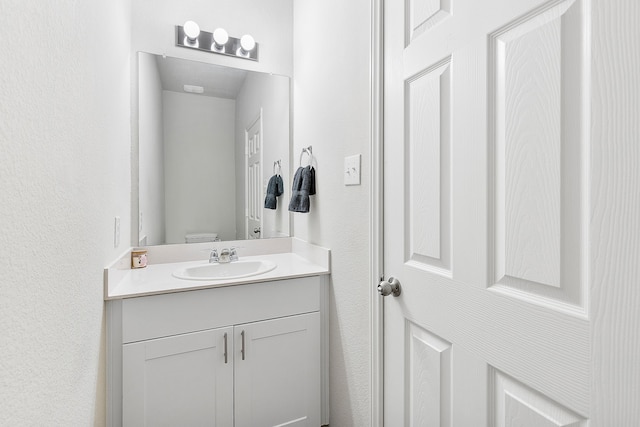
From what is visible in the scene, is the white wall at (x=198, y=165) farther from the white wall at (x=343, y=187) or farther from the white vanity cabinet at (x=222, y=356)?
the white vanity cabinet at (x=222, y=356)

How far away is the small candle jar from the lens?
5.26 feet

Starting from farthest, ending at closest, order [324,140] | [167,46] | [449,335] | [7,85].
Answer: [167,46] < [324,140] < [449,335] < [7,85]

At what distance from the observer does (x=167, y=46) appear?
5.72 ft

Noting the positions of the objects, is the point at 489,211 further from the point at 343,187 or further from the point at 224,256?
the point at 224,256

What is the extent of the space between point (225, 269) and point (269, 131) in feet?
2.92

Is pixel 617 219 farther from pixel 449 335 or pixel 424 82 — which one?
pixel 424 82

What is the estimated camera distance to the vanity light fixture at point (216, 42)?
1.76m

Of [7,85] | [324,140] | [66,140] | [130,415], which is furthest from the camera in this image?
[324,140]

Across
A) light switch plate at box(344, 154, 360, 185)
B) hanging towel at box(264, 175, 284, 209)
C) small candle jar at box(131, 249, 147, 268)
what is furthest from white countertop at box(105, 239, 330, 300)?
light switch plate at box(344, 154, 360, 185)

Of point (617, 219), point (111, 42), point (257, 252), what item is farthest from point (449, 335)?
point (111, 42)

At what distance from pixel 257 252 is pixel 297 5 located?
1.57 metres

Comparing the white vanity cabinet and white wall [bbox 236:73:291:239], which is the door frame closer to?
the white vanity cabinet

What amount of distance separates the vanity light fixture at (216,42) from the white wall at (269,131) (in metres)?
0.15

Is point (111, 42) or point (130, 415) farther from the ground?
point (111, 42)
